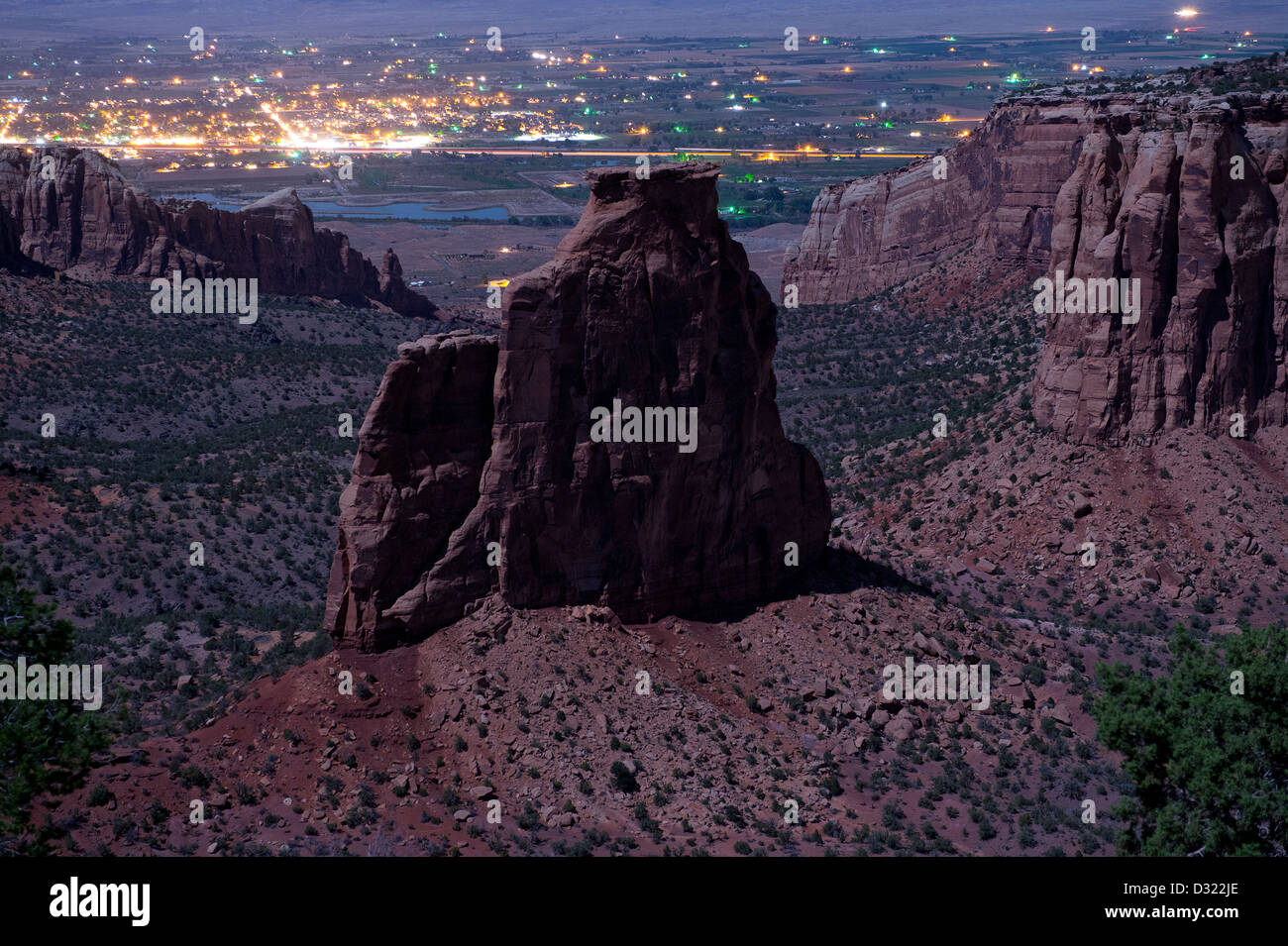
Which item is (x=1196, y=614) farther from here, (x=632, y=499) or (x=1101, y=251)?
(x=632, y=499)

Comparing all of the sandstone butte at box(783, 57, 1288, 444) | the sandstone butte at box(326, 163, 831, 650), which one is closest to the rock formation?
the sandstone butte at box(783, 57, 1288, 444)

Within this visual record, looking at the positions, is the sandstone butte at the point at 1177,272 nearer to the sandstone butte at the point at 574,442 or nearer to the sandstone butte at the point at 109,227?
the sandstone butte at the point at 574,442

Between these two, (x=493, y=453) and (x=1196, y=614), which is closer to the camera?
(x=493, y=453)

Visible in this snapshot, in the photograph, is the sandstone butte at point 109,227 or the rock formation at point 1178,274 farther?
the sandstone butte at point 109,227

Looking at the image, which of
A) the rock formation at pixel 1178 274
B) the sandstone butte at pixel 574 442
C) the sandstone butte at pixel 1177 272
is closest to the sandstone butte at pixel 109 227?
the sandstone butte at pixel 1177 272

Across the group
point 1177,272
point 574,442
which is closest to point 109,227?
point 1177,272

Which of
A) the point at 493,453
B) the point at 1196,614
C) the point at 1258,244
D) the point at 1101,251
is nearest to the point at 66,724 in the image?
Result: the point at 493,453

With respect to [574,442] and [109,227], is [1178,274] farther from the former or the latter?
[109,227]

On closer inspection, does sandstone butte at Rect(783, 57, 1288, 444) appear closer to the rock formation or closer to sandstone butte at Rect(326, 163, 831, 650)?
the rock formation
